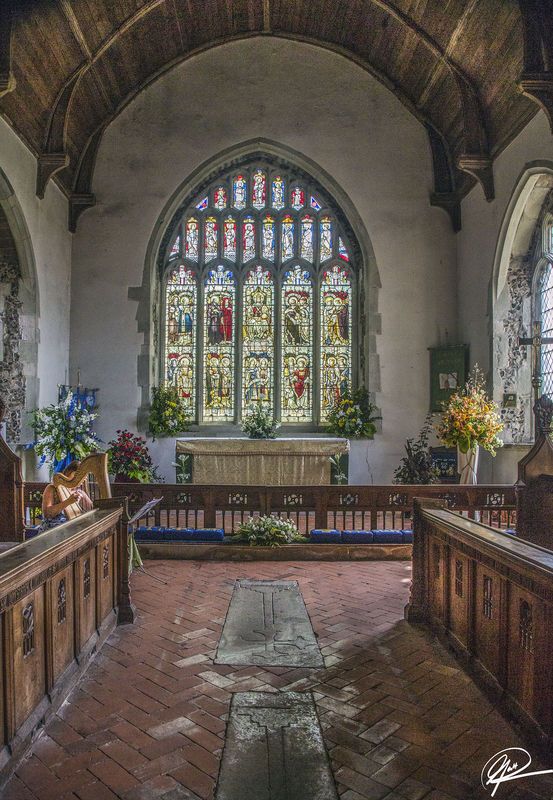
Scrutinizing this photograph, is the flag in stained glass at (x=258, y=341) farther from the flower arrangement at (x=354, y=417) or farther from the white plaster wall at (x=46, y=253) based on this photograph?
the white plaster wall at (x=46, y=253)

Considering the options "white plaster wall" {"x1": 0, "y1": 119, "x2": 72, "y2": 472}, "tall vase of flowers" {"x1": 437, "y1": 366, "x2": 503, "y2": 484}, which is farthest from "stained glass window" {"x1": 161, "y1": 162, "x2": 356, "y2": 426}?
"tall vase of flowers" {"x1": 437, "y1": 366, "x2": 503, "y2": 484}

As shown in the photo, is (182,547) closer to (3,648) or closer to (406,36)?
(3,648)

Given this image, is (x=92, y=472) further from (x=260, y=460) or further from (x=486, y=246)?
(x=486, y=246)

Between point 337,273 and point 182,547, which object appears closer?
point 182,547

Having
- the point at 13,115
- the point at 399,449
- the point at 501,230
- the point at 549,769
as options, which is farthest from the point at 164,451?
the point at 549,769

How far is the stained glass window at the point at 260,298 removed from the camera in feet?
34.2

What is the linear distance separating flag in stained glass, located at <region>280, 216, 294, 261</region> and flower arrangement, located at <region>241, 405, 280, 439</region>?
2.87m

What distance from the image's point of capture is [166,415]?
977 centimetres

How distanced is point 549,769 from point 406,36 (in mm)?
9372

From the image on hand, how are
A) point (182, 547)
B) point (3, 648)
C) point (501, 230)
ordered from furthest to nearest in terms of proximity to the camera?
1. point (501, 230)
2. point (182, 547)
3. point (3, 648)

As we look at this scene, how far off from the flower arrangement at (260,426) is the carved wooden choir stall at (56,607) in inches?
195

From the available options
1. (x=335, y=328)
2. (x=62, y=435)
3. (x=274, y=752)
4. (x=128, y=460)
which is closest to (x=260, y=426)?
(x=128, y=460)

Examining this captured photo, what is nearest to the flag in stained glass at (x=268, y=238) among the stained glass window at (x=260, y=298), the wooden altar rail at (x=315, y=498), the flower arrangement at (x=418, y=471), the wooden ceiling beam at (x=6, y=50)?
the stained glass window at (x=260, y=298)

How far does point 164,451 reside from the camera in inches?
388
